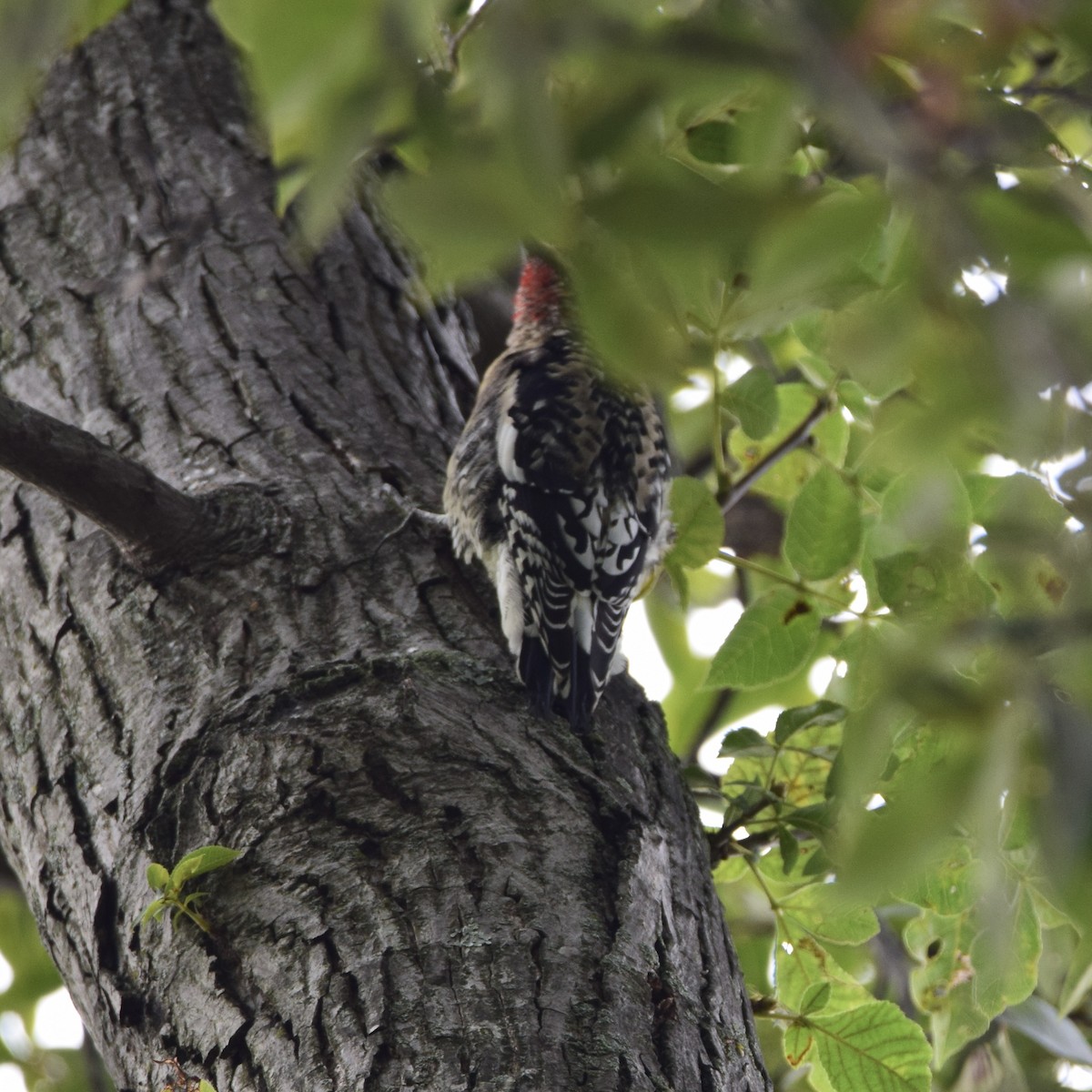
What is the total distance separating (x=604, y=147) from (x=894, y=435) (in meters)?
0.23

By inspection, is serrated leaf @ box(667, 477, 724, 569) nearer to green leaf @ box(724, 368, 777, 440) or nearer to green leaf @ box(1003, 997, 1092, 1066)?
green leaf @ box(724, 368, 777, 440)

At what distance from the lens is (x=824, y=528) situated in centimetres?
224

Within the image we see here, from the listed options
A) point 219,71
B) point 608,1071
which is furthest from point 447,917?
point 219,71

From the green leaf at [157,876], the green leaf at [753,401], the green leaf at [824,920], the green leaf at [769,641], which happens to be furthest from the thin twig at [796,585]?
the green leaf at [157,876]

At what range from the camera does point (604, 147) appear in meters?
0.70

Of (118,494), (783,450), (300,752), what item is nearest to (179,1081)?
(300,752)

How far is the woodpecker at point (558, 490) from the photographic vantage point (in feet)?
8.31

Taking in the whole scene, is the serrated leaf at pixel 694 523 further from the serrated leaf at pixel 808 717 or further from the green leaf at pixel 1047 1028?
the green leaf at pixel 1047 1028

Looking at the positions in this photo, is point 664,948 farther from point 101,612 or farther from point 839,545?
point 101,612

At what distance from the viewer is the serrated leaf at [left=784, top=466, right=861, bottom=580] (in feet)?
7.29

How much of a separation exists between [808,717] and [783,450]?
0.70 m

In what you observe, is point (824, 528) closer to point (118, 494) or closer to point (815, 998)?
point (815, 998)

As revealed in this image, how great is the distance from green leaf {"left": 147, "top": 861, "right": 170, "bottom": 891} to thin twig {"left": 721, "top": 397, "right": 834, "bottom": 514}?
1.39m

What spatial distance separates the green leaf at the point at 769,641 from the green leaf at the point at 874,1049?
57 centimetres
